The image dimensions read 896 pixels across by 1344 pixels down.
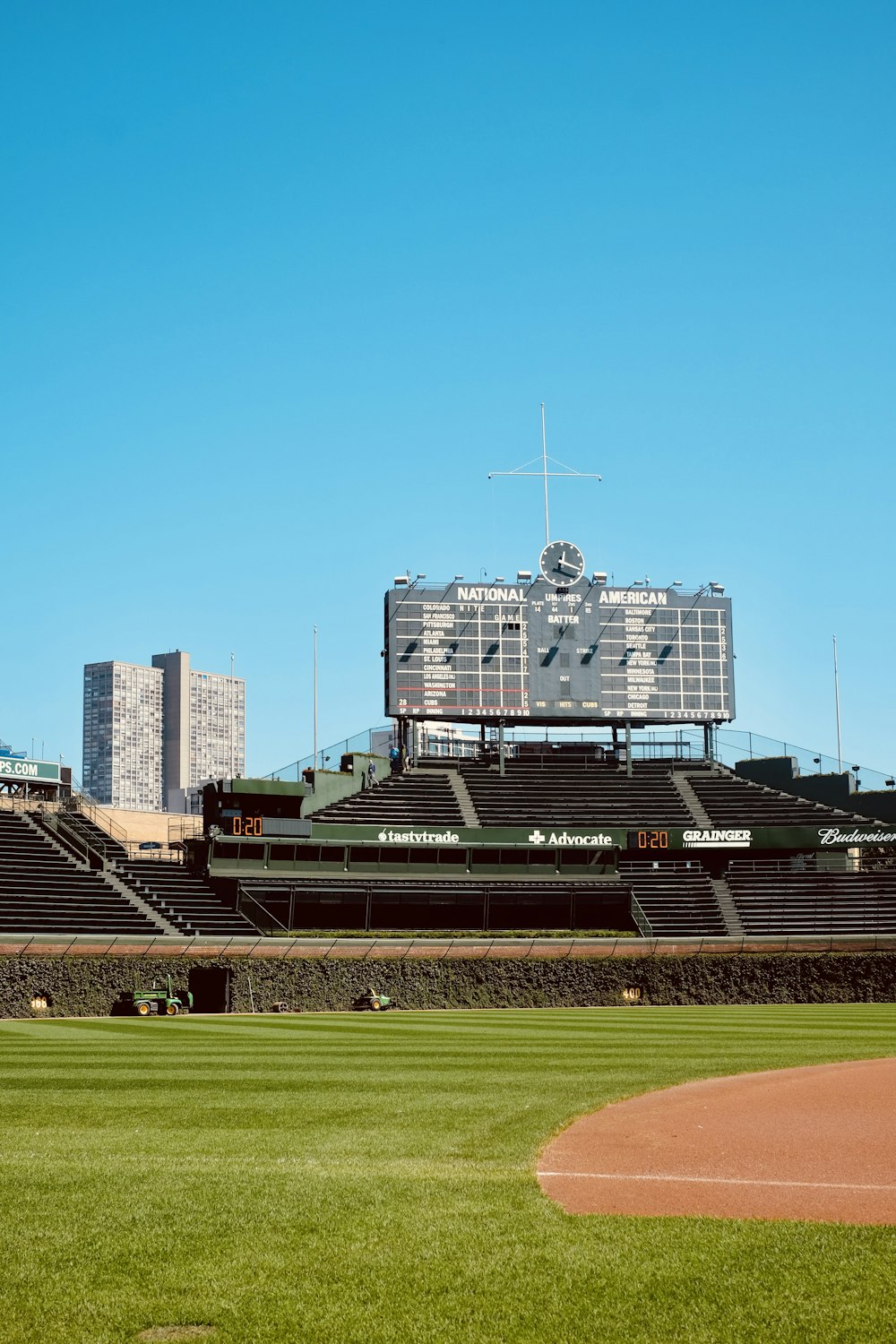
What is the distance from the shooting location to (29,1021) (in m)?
36.7

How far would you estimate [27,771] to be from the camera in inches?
2372

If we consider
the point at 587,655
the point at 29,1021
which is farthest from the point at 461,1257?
the point at 587,655

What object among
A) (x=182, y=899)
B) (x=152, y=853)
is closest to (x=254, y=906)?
(x=182, y=899)

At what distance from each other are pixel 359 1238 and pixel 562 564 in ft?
199

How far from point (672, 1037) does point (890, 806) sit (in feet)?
133

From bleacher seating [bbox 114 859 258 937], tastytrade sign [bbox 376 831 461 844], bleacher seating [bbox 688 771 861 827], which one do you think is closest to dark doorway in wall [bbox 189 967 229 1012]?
bleacher seating [bbox 114 859 258 937]

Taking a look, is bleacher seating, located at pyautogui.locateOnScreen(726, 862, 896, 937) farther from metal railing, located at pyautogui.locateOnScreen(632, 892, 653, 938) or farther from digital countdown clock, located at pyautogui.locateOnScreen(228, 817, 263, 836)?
digital countdown clock, located at pyautogui.locateOnScreen(228, 817, 263, 836)

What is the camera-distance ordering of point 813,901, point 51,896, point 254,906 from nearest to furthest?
1. point 51,896
2. point 254,906
3. point 813,901

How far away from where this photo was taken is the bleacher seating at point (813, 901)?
55.5 meters

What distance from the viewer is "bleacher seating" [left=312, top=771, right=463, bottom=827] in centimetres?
6206

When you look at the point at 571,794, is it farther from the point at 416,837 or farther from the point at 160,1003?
the point at 160,1003

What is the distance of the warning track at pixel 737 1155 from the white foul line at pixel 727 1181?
13mm

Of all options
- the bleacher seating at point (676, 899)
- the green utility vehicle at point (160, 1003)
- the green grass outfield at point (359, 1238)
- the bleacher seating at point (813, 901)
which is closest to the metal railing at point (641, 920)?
the bleacher seating at point (676, 899)

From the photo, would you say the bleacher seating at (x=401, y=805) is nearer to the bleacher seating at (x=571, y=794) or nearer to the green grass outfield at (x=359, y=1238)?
the bleacher seating at (x=571, y=794)
